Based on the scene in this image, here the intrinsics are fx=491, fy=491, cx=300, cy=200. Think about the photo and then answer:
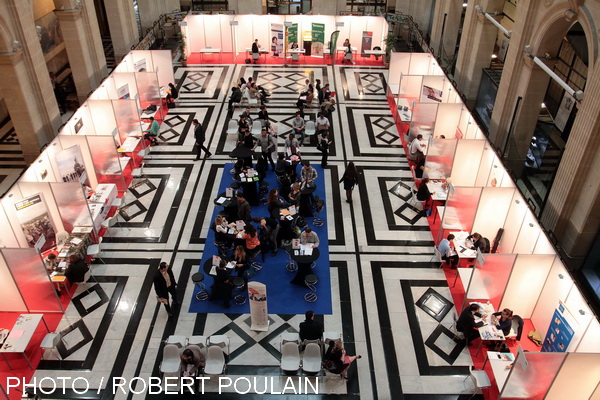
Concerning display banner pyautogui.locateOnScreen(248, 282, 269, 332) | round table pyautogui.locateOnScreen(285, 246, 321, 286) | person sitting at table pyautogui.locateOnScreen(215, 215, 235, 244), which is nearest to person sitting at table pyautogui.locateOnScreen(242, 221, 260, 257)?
person sitting at table pyautogui.locateOnScreen(215, 215, 235, 244)

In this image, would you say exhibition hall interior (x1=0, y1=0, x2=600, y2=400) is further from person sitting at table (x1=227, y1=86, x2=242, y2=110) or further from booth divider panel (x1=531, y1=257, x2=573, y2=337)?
person sitting at table (x1=227, y1=86, x2=242, y2=110)

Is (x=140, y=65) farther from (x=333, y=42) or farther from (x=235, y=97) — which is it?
(x=333, y=42)

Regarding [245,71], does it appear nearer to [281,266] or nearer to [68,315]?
[281,266]

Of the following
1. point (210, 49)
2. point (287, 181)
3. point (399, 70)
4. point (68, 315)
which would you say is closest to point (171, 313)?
point (68, 315)

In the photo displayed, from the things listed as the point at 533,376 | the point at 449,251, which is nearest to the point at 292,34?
the point at 449,251

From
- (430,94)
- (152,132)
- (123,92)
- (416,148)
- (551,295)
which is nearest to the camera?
(551,295)

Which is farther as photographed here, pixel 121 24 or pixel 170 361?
pixel 121 24

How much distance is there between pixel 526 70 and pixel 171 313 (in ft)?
39.2

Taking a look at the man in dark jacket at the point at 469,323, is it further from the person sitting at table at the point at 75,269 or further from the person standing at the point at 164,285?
the person sitting at table at the point at 75,269

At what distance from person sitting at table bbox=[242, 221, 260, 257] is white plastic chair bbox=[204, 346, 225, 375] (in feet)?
9.80

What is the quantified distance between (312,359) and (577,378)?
4.47 meters

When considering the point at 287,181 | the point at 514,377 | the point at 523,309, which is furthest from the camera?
the point at 287,181

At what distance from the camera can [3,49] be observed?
13945 millimetres

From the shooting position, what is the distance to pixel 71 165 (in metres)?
13.3
